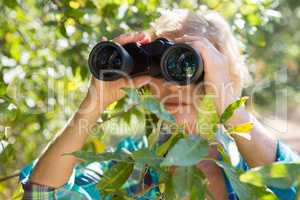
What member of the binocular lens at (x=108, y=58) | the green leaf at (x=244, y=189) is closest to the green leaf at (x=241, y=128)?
the green leaf at (x=244, y=189)

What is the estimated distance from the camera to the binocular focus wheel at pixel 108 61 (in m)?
1.66

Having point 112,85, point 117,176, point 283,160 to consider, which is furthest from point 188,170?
point 112,85

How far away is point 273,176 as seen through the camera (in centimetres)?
89

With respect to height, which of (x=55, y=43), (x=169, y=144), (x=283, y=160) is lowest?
(x=283, y=160)

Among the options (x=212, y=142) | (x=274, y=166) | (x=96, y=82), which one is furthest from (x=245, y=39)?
(x=274, y=166)

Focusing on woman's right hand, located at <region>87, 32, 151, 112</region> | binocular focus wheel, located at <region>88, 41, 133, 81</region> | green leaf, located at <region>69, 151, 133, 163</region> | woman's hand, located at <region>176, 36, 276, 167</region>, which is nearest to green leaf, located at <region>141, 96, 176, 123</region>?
green leaf, located at <region>69, 151, 133, 163</region>

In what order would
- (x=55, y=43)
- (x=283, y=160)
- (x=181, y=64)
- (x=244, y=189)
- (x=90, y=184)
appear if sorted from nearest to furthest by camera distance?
(x=244, y=189) < (x=181, y=64) < (x=283, y=160) < (x=90, y=184) < (x=55, y=43)

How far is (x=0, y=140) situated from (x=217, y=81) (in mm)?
639

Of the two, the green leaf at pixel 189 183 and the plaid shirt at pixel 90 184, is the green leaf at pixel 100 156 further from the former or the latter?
the plaid shirt at pixel 90 184

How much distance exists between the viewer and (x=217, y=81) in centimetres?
158

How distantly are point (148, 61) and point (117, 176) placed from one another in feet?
2.07

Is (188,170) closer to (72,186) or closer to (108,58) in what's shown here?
(108,58)

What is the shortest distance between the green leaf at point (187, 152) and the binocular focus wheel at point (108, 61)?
0.69 meters

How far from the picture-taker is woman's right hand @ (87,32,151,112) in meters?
1.81
